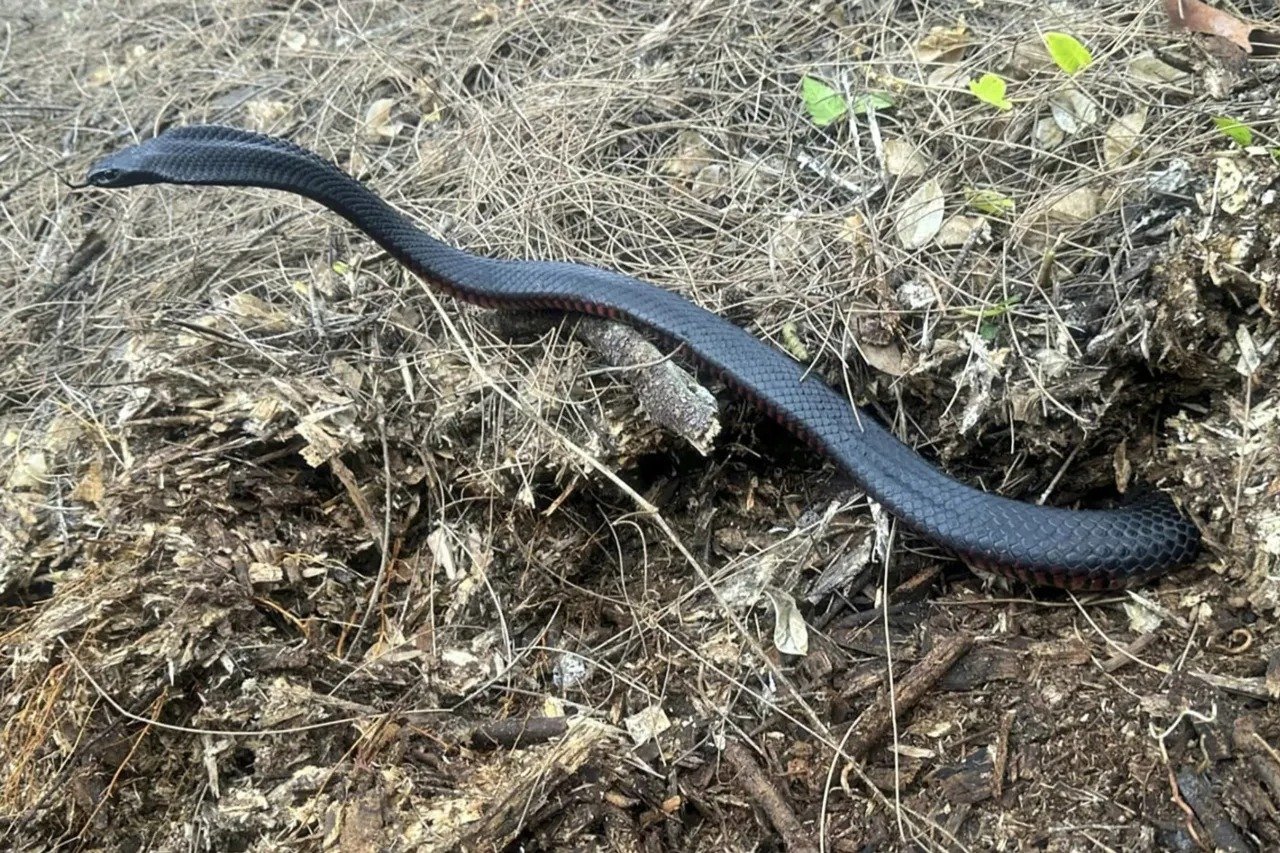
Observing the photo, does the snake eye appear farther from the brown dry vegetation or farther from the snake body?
the brown dry vegetation

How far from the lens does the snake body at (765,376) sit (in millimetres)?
2492

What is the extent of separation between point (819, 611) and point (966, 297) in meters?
1.21

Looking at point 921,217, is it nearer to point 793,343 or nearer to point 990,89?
point 990,89

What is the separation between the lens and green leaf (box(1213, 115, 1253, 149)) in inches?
102

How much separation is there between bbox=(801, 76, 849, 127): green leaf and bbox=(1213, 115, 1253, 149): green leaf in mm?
1411

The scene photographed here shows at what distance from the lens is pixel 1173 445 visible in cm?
255

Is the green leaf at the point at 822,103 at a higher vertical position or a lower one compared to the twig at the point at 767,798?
higher

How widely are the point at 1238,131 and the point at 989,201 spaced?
762mm

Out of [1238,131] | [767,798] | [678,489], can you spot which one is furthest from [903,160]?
[767,798]

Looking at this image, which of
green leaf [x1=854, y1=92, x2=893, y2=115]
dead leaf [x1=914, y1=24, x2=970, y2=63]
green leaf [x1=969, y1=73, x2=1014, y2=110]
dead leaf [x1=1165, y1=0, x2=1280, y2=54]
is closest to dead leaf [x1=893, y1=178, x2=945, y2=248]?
green leaf [x1=969, y1=73, x2=1014, y2=110]

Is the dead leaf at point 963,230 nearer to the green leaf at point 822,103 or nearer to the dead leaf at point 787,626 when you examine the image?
the green leaf at point 822,103

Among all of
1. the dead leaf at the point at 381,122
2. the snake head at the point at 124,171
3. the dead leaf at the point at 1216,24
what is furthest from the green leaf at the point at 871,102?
the snake head at the point at 124,171

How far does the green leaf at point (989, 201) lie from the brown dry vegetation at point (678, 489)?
0.07 metres

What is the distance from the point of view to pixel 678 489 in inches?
123
